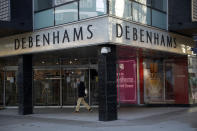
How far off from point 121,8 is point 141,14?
5.35ft

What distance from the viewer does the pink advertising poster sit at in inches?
808

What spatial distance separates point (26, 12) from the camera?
1653 centimetres

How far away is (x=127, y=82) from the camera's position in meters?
20.7

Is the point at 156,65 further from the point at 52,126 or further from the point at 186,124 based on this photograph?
the point at 52,126

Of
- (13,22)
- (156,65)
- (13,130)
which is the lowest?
(13,130)

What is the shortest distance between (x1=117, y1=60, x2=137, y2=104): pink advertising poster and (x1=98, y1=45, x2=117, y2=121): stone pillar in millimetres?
6842

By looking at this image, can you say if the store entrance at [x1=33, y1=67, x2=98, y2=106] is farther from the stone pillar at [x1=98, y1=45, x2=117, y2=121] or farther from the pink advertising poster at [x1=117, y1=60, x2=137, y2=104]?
the stone pillar at [x1=98, y1=45, x2=117, y2=121]

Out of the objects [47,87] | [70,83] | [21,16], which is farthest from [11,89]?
[21,16]

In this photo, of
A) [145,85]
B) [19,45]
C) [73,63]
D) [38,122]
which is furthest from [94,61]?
[38,122]

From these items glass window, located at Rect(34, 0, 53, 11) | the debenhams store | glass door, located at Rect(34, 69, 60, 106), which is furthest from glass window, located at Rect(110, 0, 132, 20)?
glass door, located at Rect(34, 69, 60, 106)

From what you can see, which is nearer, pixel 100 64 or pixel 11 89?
pixel 100 64

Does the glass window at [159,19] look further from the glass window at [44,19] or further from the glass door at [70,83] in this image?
the glass door at [70,83]

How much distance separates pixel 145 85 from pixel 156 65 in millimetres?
1387

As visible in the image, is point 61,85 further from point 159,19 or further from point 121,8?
point 121,8
